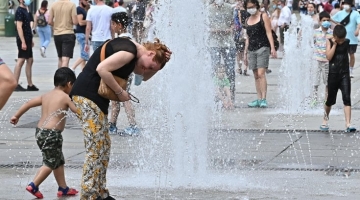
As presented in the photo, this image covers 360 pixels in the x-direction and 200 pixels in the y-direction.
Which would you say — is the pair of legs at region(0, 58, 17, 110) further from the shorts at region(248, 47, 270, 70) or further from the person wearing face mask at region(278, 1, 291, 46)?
the person wearing face mask at region(278, 1, 291, 46)

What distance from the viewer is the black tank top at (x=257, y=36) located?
13.8m

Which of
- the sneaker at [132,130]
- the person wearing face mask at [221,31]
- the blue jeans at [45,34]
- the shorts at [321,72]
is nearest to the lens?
the sneaker at [132,130]

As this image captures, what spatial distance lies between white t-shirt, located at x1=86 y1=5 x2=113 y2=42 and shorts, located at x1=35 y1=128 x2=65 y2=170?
7.89m

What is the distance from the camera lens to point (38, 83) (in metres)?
17.0

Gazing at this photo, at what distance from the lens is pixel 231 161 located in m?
8.95

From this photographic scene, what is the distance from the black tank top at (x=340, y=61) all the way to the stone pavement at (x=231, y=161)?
0.76 m

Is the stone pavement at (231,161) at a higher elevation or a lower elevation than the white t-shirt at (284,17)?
higher

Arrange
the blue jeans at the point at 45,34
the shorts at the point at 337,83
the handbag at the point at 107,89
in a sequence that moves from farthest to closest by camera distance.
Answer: the blue jeans at the point at 45,34 < the shorts at the point at 337,83 < the handbag at the point at 107,89

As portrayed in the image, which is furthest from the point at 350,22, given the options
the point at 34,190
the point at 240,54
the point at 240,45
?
the point at 34,190

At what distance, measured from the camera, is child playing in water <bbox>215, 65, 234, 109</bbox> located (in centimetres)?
1291

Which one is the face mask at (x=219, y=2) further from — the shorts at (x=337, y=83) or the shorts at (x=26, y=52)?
the shorts at (x=26, y=52)

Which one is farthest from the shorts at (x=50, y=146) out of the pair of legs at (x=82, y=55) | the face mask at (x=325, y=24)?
the pair of legs at (x=82, y=55)

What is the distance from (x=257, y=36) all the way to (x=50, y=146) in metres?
7.25

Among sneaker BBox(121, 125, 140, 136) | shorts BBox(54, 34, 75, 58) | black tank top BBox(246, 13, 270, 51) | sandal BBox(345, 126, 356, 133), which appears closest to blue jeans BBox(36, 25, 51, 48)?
shorts BBox(54, 34, 75, 58)
